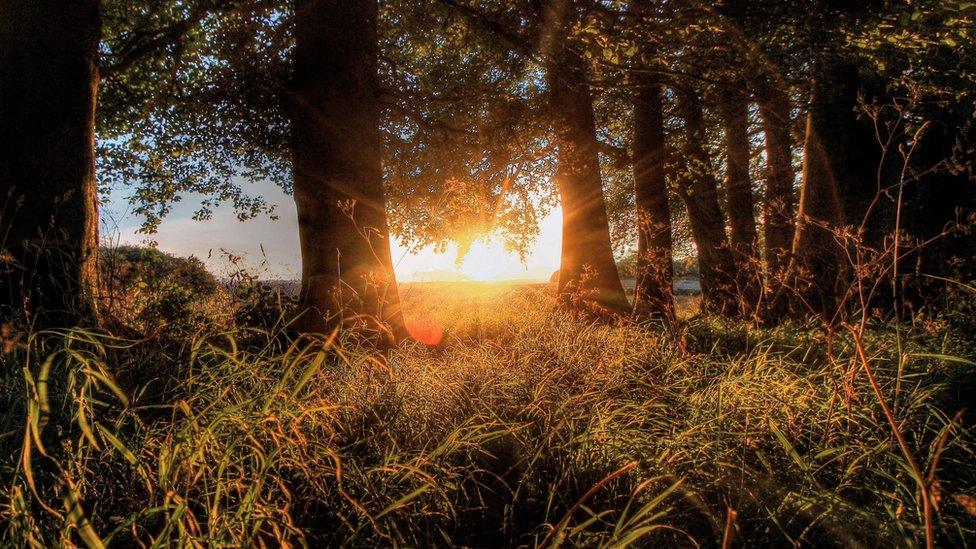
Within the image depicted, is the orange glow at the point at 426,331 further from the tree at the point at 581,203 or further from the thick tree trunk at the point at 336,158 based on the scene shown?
the tree at the point at 581,203

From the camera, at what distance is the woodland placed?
6.50 feet

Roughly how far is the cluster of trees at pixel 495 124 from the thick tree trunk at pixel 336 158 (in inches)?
1.1

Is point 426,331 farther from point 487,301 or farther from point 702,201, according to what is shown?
point 702,201

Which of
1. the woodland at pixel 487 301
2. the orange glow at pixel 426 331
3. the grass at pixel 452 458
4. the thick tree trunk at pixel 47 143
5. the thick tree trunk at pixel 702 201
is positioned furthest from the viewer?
the thick tree trunk at pixel 702 201

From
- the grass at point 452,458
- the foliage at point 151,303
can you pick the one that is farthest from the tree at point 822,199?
the foliage at point 151,303

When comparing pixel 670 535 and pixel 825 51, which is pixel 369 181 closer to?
pixel 670 535

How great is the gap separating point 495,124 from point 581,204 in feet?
7.51

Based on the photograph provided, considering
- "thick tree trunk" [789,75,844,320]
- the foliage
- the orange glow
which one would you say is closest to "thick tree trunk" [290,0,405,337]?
the orange glow

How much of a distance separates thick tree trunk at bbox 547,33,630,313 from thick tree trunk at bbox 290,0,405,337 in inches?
152

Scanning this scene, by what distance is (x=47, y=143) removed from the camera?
413 centimetres

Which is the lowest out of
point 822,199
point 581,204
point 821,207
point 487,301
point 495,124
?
point 487,301

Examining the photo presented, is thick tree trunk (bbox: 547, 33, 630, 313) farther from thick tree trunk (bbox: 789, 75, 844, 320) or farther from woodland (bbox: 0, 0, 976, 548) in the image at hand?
thick tree trunk (bbox: 789, 75, 844, 320)

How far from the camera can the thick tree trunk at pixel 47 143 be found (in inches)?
154

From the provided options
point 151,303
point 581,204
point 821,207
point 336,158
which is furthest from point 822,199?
Result: point 151,303
